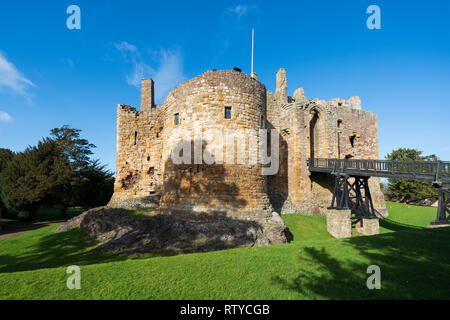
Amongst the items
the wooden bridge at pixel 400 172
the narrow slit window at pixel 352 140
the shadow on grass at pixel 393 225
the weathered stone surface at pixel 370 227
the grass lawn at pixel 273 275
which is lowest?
the shadow on grass at pixel 393 225

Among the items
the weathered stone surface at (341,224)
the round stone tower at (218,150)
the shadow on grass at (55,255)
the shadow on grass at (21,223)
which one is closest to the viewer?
the shadow on grass at (55,255)

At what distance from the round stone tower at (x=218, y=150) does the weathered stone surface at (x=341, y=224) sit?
5.37 meters

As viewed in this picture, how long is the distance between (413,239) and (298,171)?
10.4 meters

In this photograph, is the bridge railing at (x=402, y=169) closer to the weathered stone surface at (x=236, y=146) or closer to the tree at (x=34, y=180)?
the weathered stone surface at (x=236, y=146)

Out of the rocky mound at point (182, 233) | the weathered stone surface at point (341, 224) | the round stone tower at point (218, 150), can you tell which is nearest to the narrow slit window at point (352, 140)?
the weathered stone surface at point (341, 224)

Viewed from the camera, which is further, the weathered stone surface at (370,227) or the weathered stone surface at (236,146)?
the weathered stone surface at (370,227)

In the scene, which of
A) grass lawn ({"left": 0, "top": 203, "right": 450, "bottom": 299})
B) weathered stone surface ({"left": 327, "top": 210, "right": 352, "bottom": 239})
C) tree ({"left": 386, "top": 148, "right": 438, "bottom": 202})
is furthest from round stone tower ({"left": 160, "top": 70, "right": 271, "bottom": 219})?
tree ({"left": 386, "top": 148, "right": 438, "bottom": 202})

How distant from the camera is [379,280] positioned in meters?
3.84

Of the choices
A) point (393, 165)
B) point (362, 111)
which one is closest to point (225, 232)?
point (393, 165)

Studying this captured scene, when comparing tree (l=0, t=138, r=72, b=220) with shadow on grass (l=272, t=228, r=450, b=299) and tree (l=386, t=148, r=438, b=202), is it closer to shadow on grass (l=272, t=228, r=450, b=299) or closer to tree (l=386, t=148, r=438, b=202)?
shadow on grass (l=272, t=228, r=450, b=299)

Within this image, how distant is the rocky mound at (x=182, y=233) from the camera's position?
9.14m

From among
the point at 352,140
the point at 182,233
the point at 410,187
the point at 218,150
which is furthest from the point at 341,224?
the point at 410,187

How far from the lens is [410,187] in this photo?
1158 inches
